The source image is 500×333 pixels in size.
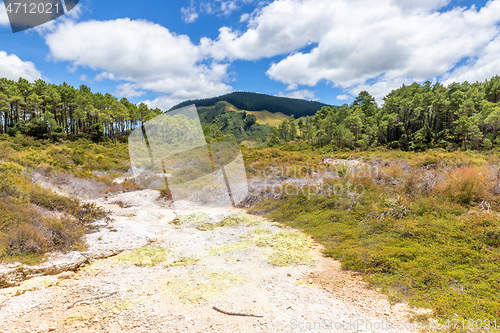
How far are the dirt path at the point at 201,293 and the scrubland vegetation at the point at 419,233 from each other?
78 centimetres

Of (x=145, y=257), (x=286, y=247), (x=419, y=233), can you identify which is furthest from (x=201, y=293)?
(x=419, y=233)

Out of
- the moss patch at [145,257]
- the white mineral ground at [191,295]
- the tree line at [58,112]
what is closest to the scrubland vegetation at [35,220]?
the white mineral ground at [191,295]

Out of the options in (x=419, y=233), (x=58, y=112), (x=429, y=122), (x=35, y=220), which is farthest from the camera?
(x=429, y=122)

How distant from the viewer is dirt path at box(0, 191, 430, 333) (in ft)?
13.6

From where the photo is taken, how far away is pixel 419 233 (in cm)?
741

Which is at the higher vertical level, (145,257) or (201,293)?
(201,293)

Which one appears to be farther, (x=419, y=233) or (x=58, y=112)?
(x=58, y=112)

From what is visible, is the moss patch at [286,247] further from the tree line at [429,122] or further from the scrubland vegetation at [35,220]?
the tree line at [429,122]

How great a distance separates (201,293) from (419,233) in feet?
23.5

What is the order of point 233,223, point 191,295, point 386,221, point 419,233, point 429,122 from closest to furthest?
point 191,295 < point 419,233 < point 386,221 < point 233,223 < point 429,122

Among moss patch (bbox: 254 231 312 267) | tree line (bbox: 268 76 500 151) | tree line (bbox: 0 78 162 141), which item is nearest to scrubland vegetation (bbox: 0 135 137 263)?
moss patch (bbox: 254 231 312 267)

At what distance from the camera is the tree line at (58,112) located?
39.2m

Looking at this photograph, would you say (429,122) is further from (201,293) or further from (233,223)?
(201,293)

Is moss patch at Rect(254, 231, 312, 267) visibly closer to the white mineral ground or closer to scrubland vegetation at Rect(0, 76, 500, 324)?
the white mineral ground
